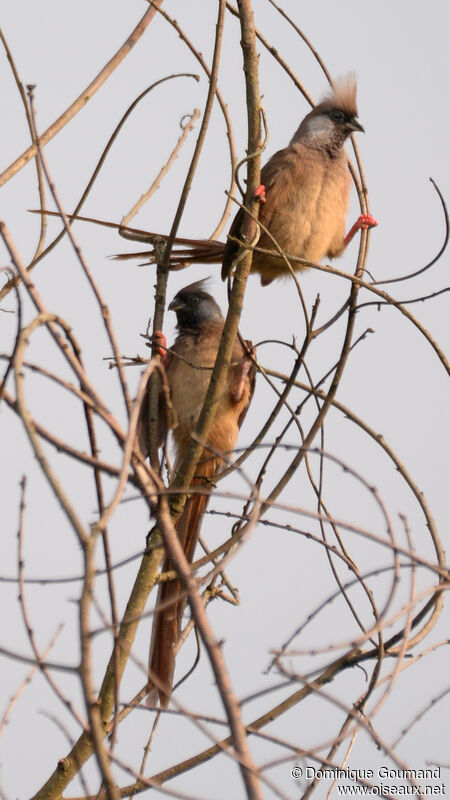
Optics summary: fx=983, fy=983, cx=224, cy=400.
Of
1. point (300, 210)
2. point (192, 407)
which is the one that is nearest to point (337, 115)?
point (300, 210)

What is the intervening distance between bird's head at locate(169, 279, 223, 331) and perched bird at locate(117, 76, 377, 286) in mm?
257

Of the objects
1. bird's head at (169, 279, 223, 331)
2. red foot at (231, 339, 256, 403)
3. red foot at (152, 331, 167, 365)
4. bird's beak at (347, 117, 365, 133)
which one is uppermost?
bird's beak at (347, 117, 365, 133)

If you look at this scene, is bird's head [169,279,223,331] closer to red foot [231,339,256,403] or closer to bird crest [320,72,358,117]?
red foot [231,339,256,403]

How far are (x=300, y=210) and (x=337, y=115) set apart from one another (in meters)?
1.01

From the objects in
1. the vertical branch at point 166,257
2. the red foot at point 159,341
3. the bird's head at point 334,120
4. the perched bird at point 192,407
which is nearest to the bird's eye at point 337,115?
the bird's head at point 334,120

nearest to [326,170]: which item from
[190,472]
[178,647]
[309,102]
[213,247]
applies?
[213,247]

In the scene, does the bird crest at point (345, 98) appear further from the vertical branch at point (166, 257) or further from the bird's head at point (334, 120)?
the vertical branch at point (166, 257)

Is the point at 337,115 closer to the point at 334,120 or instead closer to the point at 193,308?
the point at 334,120

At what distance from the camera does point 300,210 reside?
489cm

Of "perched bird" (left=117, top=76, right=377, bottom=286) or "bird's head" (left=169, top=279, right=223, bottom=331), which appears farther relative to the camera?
"bird's head" (left=169, top=279, right=223, bottom=331)

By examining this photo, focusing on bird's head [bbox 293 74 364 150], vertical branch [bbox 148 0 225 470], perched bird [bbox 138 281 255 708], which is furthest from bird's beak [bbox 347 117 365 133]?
vertical branch [bbox 148 0 225 470]

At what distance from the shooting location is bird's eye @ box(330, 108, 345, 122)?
220 inches

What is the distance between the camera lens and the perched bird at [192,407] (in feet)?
12.5

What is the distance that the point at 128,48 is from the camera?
358cm
